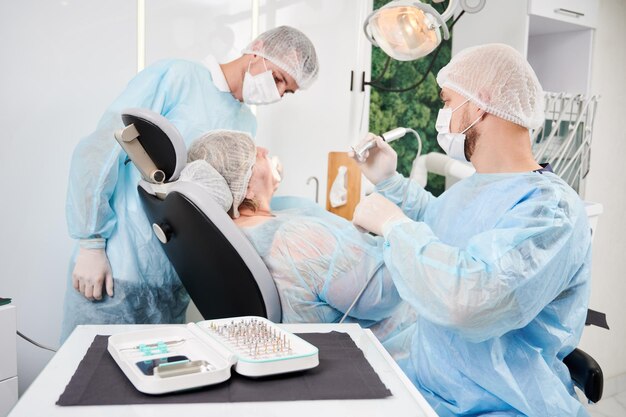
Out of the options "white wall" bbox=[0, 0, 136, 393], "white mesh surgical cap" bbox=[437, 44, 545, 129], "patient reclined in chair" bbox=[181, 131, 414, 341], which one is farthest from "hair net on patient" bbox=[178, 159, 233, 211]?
"white wall" bbox=[0, 0, 136, 393]

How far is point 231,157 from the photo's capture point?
148 centimetres

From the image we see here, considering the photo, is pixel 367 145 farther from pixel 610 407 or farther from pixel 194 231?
pixel 610 407

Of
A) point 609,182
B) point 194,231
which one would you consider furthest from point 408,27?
point 609,182

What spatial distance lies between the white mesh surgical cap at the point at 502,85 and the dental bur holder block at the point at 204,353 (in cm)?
65

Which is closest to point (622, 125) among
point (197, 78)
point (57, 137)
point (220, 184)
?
point (197, 78)

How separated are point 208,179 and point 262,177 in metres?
0.21

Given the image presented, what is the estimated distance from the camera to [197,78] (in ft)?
6.20

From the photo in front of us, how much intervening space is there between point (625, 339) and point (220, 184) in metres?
2.80

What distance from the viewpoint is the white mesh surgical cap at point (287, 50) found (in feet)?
6.40

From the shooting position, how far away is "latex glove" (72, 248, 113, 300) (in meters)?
1.65

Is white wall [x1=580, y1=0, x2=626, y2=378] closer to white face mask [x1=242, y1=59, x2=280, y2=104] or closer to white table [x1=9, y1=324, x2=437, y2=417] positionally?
white face mask [x1=242, y1=59, x2=280, y2=104]

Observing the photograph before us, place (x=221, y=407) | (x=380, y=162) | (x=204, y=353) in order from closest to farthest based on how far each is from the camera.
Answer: (x=221, y=407) < (x=204, y=353) < (x=380, y=162)

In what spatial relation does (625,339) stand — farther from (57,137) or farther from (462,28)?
(57,137)

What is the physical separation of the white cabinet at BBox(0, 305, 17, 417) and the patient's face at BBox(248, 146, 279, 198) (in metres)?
0.70
